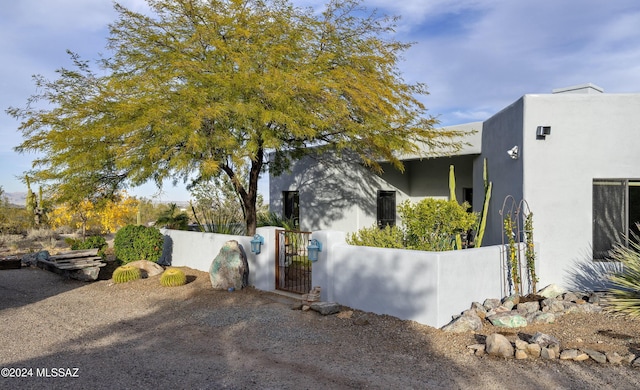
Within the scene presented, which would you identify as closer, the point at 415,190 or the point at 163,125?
the point at 163,125

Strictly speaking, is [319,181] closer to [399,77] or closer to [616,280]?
[399,77]

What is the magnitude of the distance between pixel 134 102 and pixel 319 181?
6.76 meters

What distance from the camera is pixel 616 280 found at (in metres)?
7.71

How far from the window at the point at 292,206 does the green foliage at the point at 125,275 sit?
→ 19.2 feet

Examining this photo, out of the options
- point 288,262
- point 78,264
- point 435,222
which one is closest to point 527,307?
point 435,222

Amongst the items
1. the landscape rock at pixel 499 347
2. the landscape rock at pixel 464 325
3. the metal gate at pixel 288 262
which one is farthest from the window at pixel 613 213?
the metal gate at pixel 288 262

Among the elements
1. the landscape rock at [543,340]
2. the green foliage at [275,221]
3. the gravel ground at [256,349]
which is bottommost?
the gravel ground at [256,349]

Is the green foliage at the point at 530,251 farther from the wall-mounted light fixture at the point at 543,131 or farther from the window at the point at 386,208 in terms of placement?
the window at the point at 386,208

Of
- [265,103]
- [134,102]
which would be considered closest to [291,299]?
[265,103]

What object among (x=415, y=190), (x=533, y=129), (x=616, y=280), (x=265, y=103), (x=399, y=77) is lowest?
(x=616, y=280)

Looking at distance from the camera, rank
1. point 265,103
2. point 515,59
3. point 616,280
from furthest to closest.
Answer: point 515,59 → point 265,103 → point 616,280

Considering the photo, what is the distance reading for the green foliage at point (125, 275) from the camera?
10805mm

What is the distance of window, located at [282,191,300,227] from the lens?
15.8 metres

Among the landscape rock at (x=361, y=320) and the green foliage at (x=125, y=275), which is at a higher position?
the green foliage at (x=125, y=275)
